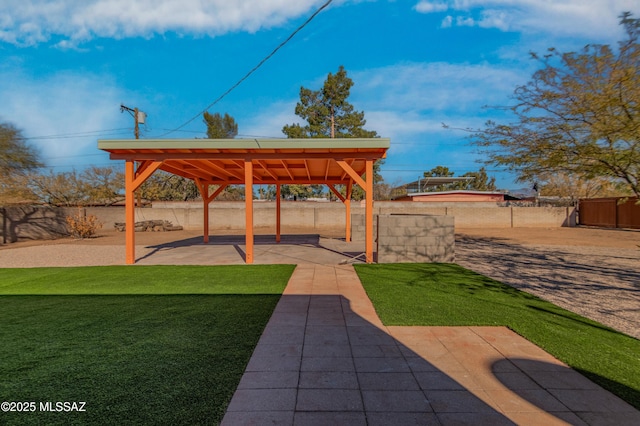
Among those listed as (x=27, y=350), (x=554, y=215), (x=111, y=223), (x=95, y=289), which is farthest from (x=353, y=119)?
(x=27, y=350)

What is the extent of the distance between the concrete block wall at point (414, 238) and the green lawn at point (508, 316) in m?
1.19

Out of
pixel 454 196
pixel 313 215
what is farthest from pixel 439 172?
pixel 313 215

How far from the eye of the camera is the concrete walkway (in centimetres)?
202

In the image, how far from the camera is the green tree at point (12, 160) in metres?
12.7

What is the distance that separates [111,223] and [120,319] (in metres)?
19.8

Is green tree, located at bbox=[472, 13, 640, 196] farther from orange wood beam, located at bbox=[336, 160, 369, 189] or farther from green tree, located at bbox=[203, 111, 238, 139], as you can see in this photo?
green tree, located at bbox=[203, 111, 238, 139]

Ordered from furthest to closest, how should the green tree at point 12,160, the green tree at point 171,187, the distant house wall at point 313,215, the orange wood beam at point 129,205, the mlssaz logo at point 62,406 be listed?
the green tree at point 171,187
the distant house wall at point 313,215
the green tree at point 12,160
the orange wood beam at point 129,205
the mlssaz logo at point 62,406

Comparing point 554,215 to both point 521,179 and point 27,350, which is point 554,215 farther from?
point 27,350

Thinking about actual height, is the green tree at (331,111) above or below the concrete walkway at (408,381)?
above

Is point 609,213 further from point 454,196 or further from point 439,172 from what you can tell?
point 439,172

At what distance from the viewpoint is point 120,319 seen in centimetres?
390

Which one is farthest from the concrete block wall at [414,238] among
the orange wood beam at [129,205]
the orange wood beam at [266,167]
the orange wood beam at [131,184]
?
the orange wood beam at [129,205]

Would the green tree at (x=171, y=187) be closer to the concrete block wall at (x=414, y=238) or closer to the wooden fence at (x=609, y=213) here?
the concrete block wall at (x=414, y=238)

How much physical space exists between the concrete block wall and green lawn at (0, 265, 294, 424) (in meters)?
3.21
